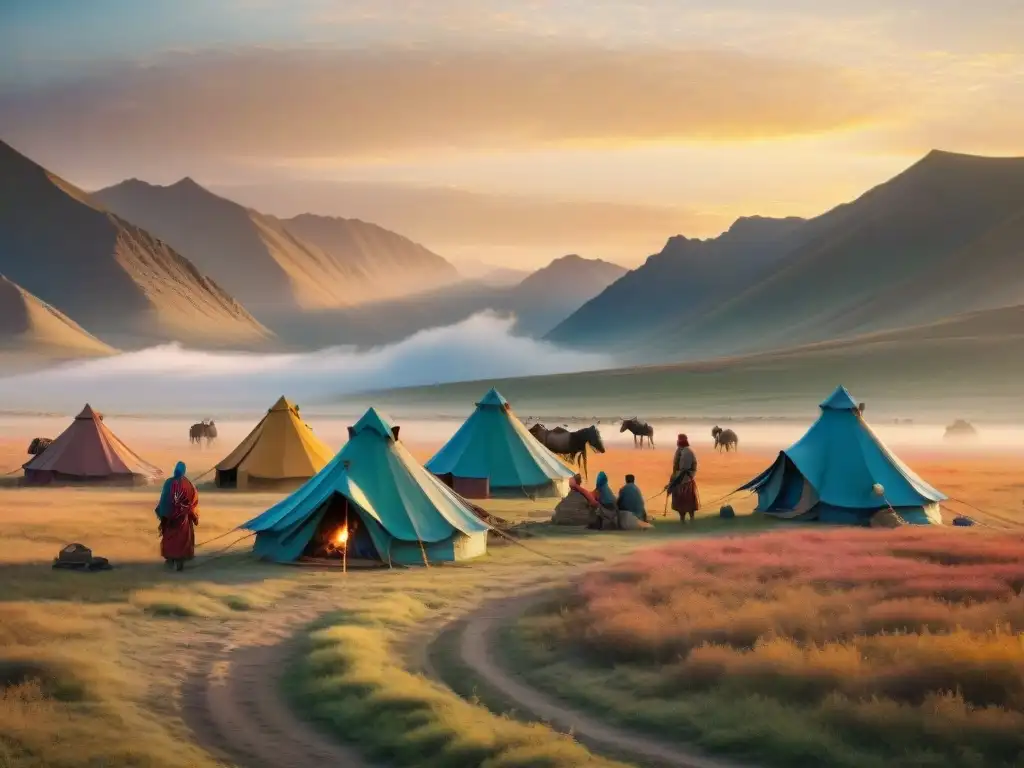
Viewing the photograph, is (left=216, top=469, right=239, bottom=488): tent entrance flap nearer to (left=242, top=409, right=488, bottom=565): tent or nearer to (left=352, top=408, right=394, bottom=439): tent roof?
(left=242, top=409, right=488, bottom=565): tent

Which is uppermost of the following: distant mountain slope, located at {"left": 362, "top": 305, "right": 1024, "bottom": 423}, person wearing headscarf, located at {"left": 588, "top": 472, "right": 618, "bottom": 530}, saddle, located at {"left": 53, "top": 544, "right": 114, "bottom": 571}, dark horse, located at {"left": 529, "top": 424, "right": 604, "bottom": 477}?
distant mountain slope, located at {"left": 362, "top": 305, "right": 1024, "bottom": 423}

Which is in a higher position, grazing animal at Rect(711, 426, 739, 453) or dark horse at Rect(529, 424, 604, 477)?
grazing animal at Rect(711, 426, 739, 453)

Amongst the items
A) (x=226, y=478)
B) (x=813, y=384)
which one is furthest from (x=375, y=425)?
(x=813, y=384)

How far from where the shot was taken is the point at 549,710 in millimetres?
15023

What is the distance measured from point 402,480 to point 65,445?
856 inches

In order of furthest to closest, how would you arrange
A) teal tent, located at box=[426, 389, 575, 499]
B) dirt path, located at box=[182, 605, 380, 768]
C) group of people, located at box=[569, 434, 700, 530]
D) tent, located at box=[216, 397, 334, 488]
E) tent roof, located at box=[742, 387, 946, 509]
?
1. tent, located at box=[216, 397, 334, 488]
2. teal tent, located at box=[426, 389, 575, 499]
3. tent roof, located at box=[742, 387, 946, 509]
4. group of people, located at box=[569, 434, 700, 530]
5. dirt path, located at box=[182, 605, 380, 768]

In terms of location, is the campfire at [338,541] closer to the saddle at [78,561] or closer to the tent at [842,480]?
the saddle at [78,561]

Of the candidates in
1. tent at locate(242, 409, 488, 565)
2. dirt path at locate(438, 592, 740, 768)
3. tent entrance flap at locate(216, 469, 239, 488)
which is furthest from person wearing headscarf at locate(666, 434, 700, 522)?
tent entrance flap at locate(216, 469, 239, 488)

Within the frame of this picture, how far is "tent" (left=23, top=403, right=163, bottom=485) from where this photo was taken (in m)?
44.0

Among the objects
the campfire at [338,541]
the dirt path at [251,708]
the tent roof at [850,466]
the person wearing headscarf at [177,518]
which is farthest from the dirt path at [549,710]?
the tent roof at [850,466]

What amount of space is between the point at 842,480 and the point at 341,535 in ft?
46.1

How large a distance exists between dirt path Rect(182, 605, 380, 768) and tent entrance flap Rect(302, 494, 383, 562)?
6.52 metres

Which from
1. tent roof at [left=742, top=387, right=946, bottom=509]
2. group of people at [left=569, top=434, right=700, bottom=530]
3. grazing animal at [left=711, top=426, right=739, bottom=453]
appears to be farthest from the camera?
grazing animal at [left=711, top=426, right=739, bottom=453]

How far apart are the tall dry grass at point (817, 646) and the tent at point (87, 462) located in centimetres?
2473
